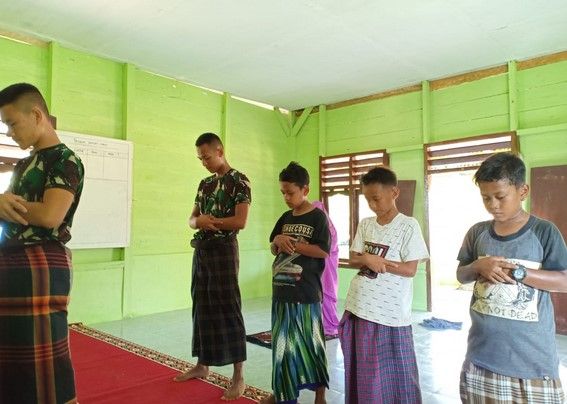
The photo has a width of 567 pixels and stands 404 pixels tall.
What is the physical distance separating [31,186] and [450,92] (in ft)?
17.2

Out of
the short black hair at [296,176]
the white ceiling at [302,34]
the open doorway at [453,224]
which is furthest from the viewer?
the open doorway at [453,224]

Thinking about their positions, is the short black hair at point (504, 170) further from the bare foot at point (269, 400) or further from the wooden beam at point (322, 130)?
the wooden beam at point (322, 130)

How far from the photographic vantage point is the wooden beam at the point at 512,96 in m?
4.93

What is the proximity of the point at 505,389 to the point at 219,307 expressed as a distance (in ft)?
5.36

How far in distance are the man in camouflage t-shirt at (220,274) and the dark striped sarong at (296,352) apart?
402 mm

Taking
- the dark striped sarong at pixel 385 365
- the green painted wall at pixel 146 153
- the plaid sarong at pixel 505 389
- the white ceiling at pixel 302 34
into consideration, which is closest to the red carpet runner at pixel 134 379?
the dark striped sarong at pixel 385 365

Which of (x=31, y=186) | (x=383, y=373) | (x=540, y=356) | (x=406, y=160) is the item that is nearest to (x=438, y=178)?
(x=406, y=160)

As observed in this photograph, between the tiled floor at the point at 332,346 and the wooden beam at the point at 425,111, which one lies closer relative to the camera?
the tiled floor at the point at 332,346

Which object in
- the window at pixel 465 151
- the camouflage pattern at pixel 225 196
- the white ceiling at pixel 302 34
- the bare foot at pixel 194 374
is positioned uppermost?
the white ceiling at pixel 302 34

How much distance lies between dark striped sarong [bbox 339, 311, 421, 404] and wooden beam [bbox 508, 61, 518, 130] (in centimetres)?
392

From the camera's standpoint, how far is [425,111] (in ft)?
18.5

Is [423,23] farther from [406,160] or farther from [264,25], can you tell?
[406,160]

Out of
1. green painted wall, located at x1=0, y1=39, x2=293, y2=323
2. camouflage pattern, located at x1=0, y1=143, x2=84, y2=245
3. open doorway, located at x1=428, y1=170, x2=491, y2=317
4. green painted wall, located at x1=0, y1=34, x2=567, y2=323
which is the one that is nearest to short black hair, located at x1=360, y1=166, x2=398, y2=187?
camouflage pattern, located at x1=0, y1=143, x2=84, y2=245

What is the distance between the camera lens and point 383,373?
6.49 feet
